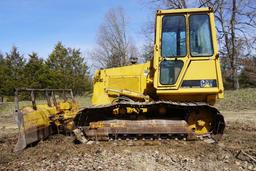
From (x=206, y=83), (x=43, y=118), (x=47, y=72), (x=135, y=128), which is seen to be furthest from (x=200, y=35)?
(x=47, y=72)

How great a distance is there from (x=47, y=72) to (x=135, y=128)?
34.8 metres

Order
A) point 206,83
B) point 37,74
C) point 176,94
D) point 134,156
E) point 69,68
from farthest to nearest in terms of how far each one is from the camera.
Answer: point 69,68 → point 37,74 → point 176,94 → point 206,83 → point 134,156

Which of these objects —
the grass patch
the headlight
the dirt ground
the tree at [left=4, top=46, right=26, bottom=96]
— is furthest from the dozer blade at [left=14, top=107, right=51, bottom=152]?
the tree at [left=4, top=46, right=26, bottom=96]

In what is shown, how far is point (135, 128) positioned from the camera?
357 inches

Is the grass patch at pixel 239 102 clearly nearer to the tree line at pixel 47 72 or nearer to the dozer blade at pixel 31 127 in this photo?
the dozer blade at pixel 31 127

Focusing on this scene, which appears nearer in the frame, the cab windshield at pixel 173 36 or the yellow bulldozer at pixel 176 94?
the yellow bulldozer at pixel 176 94

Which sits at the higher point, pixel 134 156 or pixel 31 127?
pixel 31 127

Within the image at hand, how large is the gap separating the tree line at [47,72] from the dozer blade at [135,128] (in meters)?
31.9

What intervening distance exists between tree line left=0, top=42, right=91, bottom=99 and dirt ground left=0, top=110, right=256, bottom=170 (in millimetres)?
32333

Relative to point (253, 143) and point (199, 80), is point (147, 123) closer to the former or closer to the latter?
point (199, 80)

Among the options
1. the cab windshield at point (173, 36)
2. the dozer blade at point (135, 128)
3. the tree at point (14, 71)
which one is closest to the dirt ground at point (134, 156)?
the dozer blade at point (135, 128)

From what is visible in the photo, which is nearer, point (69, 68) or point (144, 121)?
point (144, 121)

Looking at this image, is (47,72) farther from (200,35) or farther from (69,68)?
(200,35)

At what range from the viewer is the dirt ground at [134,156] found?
6.86m
